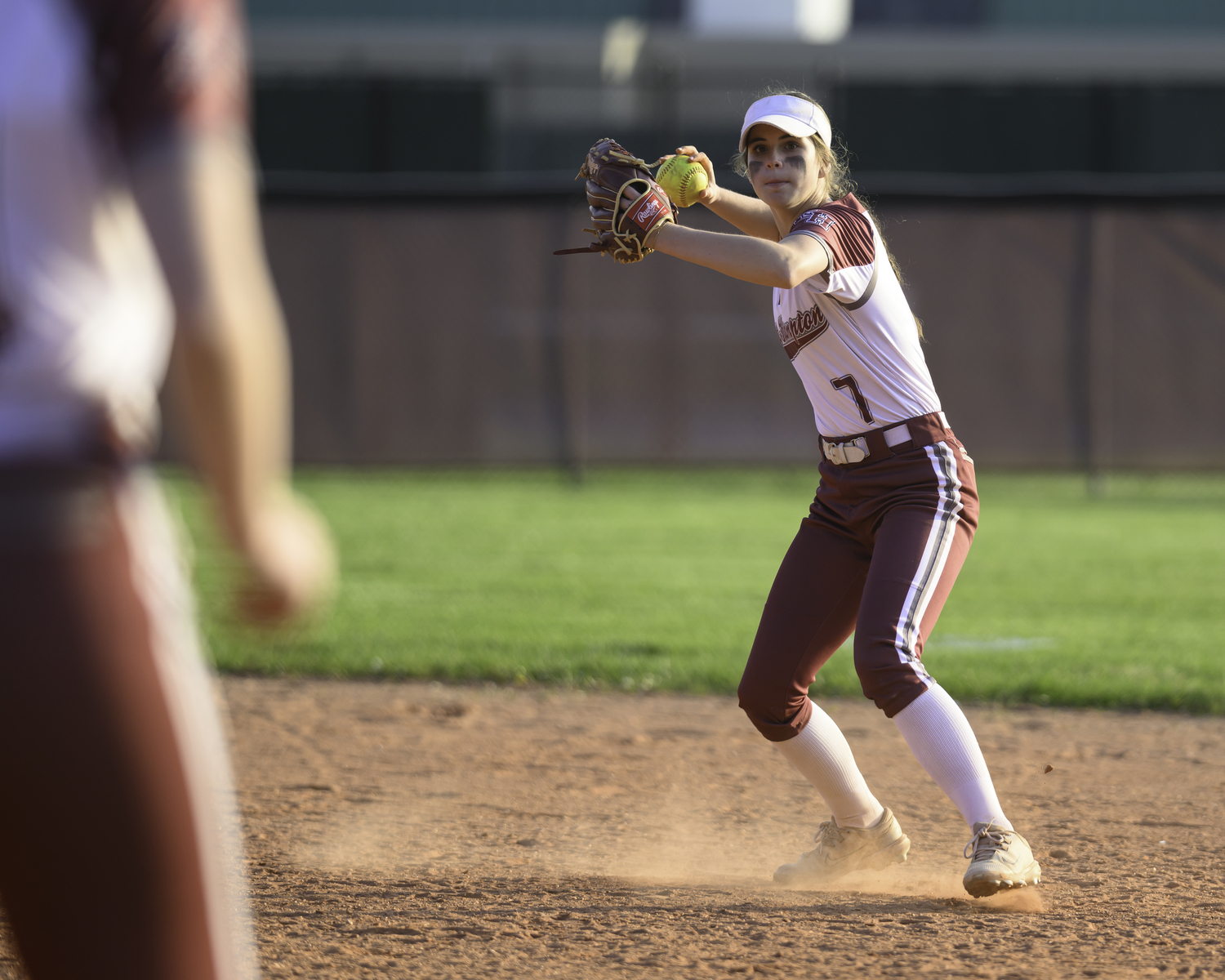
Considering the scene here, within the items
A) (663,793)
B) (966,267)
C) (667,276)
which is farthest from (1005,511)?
(663,793)

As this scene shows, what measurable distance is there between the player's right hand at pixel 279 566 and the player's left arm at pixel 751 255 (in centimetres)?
179

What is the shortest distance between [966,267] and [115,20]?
39.6 feet

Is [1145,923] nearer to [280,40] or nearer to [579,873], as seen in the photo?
[579,873]

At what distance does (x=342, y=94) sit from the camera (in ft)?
67.4

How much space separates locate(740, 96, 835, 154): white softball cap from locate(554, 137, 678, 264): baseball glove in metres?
0.30

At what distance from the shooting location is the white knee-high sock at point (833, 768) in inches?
146

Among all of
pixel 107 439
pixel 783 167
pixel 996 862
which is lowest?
pixel 996 862

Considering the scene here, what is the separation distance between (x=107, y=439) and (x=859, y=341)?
240 centimetres

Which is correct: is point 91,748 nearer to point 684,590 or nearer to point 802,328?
point 802,328

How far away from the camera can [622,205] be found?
338 centimetres

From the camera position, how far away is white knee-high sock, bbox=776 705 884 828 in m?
3.72

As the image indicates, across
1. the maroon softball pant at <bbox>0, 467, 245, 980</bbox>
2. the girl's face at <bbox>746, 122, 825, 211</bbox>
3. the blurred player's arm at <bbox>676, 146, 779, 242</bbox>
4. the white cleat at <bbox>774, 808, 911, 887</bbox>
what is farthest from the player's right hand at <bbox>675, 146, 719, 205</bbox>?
the maroon softball pant at <bbox>0, 467, 245, 980</bbox>

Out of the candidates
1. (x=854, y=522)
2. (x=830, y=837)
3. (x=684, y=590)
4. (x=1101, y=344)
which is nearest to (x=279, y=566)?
(x=854, y=522)

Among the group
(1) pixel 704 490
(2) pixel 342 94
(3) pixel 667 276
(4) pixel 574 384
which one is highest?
(2) pixel 342 94
